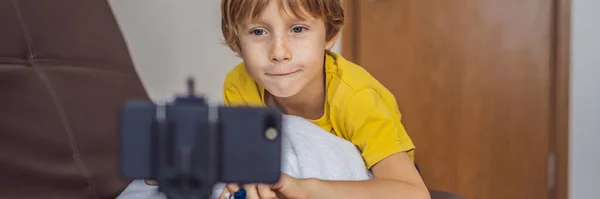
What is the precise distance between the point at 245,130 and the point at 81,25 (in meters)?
0.92

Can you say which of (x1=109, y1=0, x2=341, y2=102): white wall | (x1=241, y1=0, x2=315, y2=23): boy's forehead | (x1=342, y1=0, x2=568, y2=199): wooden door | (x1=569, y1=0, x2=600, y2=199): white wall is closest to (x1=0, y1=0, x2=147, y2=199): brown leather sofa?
(x1=241, y1=0, x2=315, y2=23): boy's forehead

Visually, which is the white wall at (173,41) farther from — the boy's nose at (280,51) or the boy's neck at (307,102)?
the boy's nose at (280,51)

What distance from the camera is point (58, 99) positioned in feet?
3.59

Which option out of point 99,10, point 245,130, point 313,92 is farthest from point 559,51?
point 245,130

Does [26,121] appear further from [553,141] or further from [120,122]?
[553,141]

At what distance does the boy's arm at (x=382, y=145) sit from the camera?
909 millimetres

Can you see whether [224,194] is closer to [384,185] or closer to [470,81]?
[384,185]

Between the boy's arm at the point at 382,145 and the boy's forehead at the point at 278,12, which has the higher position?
the boy's forehead at the point at 278,12

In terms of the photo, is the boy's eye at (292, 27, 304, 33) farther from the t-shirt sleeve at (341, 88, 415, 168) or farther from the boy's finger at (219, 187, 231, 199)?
the boy's finger at (219, 187, 231, 199)

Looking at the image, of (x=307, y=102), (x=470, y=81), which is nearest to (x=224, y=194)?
(x=307, y=102)

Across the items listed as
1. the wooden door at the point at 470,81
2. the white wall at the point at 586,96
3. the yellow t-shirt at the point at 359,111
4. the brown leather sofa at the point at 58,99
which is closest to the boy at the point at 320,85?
the yellow t-shirt at the point at 359,111

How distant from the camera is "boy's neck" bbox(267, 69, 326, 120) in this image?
44.7 inches

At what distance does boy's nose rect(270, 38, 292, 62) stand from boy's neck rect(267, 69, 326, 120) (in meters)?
0.23

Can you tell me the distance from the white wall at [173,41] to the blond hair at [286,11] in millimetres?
1175
